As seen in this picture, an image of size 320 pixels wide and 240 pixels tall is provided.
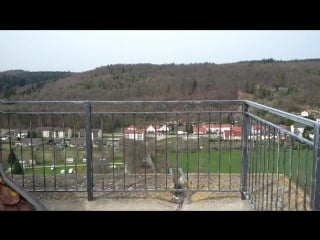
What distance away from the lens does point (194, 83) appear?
24.0ft

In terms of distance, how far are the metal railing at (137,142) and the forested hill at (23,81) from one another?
1.33ft

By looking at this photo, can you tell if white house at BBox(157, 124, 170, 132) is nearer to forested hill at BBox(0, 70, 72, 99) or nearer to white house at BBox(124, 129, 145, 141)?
white house at BBox(124, 129, 145, 141)

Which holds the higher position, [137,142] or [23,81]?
[23,81]

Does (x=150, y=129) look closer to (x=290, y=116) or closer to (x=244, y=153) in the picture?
(x=244, y=153)

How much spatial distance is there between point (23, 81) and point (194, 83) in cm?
333

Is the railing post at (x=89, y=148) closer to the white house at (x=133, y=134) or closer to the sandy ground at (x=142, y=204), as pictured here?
the sandy ground at (x=142, y=204)

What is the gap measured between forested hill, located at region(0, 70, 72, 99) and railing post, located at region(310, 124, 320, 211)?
10.8 feet

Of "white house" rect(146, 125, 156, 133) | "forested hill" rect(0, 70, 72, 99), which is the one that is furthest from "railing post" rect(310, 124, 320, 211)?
"forested hill" rect(0, 70, 72, 99)

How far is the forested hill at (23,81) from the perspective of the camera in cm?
446

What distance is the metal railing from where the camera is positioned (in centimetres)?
405

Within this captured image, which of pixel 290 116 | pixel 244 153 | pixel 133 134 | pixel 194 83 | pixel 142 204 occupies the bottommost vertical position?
pixel 142 204

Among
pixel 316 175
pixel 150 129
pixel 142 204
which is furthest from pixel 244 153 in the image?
pixel 316 175
